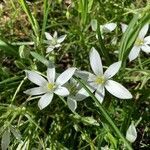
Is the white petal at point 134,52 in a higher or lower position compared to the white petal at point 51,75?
lower

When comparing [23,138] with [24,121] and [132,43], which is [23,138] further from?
[132,43]

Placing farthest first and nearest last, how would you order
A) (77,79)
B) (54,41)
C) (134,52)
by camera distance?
(54,41), (134,52), (77,79)

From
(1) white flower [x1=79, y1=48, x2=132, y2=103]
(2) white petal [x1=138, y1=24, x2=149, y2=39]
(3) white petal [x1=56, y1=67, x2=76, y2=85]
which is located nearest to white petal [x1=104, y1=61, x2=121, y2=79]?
(1) white flower [x1=79, y1=48, x2=132, y2=103]

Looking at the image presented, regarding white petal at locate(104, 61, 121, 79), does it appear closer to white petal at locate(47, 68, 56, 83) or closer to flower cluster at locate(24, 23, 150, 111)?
flower cluster at locate(24, 23, 150, 111)

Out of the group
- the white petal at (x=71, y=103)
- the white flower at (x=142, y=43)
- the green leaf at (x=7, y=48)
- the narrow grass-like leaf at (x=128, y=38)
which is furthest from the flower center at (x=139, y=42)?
the green leaf at (x=7, y=48)

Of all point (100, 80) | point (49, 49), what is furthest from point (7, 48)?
point (100, 80)

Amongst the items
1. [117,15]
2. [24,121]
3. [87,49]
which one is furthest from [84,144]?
[117,15]

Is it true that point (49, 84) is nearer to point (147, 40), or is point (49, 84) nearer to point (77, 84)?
point (77, 84)

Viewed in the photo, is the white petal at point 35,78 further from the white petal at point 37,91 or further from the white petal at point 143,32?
the white petal at point 143,32
